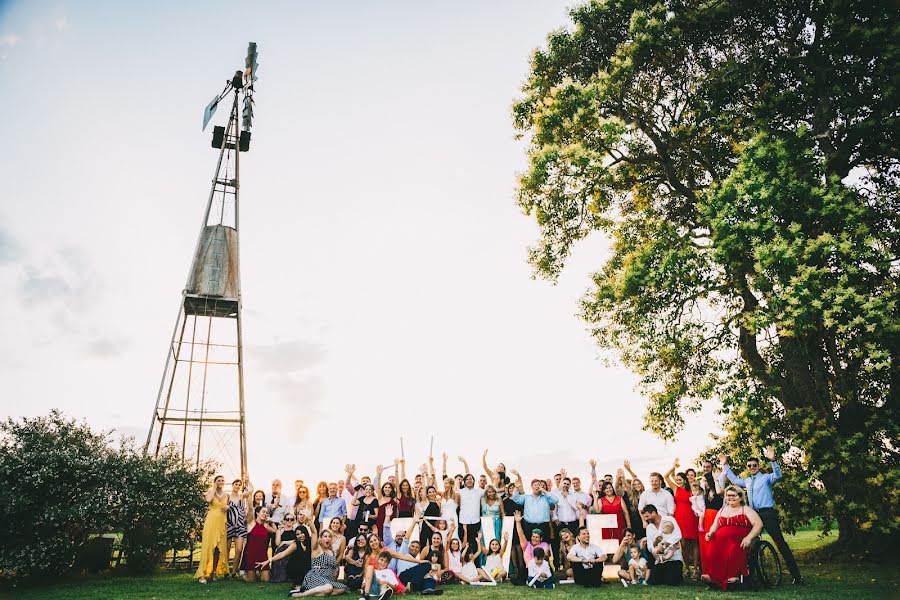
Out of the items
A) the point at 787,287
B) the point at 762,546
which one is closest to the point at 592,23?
the point at 787,287

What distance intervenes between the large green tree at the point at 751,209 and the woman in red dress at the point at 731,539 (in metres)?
3.20

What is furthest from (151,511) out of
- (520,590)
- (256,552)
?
(520,590)

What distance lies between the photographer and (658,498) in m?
11.9

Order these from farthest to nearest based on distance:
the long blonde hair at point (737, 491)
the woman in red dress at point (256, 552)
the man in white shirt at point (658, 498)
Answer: the woman in red dress at point (256, 552), the man in white shirt at point (658, 498), the long blonde hair at point (737, 491)

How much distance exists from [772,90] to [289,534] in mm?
15543

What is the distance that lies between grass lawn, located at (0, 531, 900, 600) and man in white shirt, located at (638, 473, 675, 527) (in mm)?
1602

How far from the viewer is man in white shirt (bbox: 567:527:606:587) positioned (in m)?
11.0

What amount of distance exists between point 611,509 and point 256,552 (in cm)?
774

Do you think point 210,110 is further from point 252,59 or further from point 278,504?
point 278,504

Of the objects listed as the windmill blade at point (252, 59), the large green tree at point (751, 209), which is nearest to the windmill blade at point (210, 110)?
the windmill blade at point (252, 59)

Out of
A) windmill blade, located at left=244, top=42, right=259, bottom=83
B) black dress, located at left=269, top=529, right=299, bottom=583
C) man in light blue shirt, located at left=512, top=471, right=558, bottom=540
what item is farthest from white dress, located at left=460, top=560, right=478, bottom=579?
windmill blade, located at left=244, top=42, right=259, bottom=83

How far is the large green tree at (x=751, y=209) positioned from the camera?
11.5 metres

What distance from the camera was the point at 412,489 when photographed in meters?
13.1

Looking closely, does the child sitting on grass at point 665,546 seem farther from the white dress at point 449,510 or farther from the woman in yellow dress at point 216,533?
the woman in yellow dress at point 216,533
